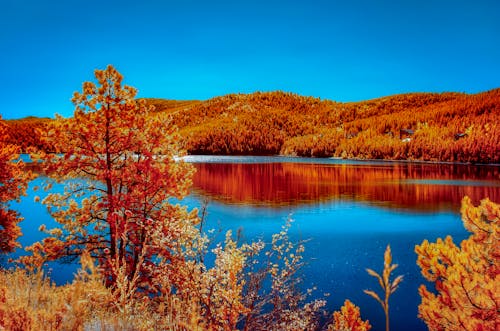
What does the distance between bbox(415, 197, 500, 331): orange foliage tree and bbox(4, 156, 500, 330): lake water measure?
2.31 meters

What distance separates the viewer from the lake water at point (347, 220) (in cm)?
1403

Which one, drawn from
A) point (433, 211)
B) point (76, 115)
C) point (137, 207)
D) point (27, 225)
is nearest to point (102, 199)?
point (137, 207)

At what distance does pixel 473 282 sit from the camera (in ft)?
18.8

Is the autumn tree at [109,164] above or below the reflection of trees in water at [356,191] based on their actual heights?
above

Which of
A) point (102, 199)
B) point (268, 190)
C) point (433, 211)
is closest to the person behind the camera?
point (102, 199)

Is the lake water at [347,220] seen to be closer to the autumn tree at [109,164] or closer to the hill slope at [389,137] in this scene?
the autumn tree at [109,164]

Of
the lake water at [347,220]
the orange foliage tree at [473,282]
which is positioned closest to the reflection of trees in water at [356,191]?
the lake water at [347,220]

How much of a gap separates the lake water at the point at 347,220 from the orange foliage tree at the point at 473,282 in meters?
2.31

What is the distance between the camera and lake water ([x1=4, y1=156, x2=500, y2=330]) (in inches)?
552

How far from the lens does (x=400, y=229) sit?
77.8 feet

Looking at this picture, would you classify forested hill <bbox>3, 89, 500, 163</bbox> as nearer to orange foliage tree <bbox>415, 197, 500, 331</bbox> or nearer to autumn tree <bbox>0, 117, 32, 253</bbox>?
autumn tree <bbox>0, 117, 32, 253</bbox>

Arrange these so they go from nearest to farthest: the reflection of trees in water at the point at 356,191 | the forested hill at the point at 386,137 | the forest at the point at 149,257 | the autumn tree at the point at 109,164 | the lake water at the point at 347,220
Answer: the forest at the point at 149,257, the autumn tree at the point at 109,164, the lake water at the point at 347,220, the reflection of trees in water at the point at 356,191, the forested hill at the point at 386,137

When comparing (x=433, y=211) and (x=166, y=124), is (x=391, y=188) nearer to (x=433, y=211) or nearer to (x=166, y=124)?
(x=433, y=211)

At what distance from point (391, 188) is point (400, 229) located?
20051 millimetres
